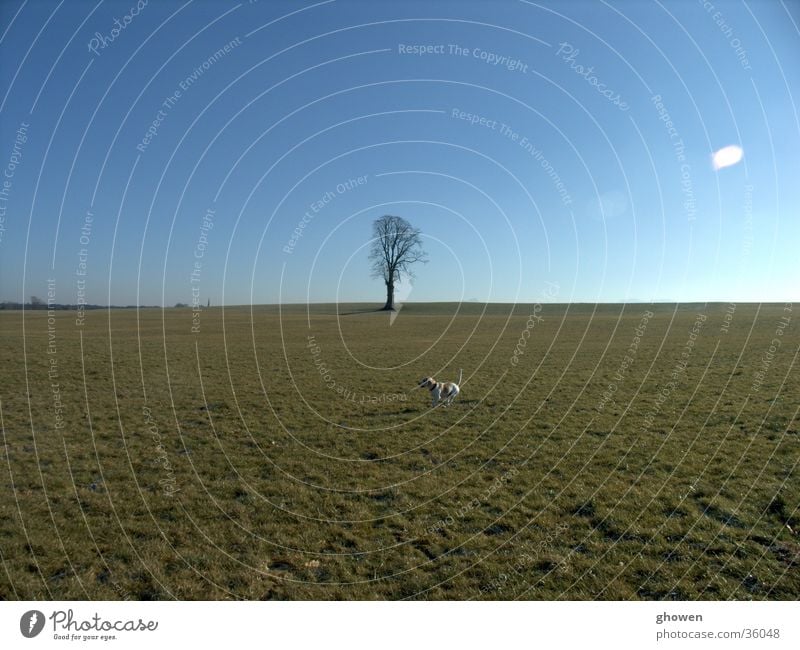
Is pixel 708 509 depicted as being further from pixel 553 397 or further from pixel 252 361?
pixel 252 361

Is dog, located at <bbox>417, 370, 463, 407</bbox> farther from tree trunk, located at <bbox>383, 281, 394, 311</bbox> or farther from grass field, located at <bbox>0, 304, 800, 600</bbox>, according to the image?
tree trunk, located at <bbox>383, 281, 394, 311</bbox>

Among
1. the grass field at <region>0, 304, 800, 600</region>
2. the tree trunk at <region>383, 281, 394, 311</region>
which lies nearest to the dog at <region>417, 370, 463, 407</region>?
the grass field at <region>0, 304, 800, 600</region>

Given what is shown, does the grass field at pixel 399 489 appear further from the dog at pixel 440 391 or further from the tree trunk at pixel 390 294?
the tree trunk at pixel 390 294

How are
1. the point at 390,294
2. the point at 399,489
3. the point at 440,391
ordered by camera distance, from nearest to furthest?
the point at 399,489 < the point at 440,391 < the point at 390,294

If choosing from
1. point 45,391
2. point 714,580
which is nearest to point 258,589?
point 714,580

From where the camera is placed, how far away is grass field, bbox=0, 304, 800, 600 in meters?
6.63

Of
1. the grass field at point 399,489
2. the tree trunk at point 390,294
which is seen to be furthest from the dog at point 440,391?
the tree trunk at point 390,294

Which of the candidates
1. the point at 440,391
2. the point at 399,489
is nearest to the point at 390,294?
the point at 440,391

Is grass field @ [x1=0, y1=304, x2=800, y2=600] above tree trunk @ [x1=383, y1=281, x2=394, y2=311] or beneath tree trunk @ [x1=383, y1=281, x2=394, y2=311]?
beneath

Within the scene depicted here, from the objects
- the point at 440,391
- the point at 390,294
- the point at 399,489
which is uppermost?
the point at 390,294

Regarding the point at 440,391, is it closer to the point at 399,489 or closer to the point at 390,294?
the point at 399,489

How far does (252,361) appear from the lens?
2864 cm

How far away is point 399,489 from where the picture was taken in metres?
9.92

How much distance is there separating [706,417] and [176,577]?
16.4m
